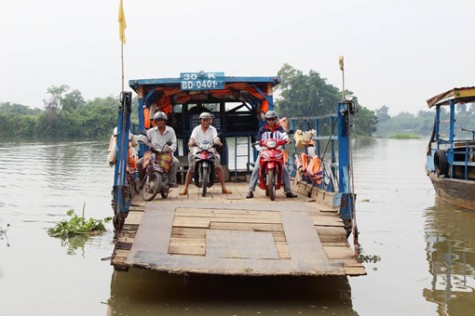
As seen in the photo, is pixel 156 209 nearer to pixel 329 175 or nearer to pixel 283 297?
pixel 283 297

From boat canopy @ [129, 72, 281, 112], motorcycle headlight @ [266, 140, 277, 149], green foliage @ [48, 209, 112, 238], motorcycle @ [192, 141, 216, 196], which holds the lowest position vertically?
green foliage @ [48, 209, 112, 238]

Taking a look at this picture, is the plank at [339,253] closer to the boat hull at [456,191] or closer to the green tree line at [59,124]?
the boat hull at [456,191]

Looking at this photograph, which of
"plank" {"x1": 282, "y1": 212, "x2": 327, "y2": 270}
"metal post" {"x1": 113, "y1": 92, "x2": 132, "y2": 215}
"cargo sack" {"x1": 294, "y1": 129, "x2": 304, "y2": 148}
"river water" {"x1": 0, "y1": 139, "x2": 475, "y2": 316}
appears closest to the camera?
"plank" {"x1": 282, "y1": 212, "x2": 327, "y2": 270}

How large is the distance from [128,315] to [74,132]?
170ft

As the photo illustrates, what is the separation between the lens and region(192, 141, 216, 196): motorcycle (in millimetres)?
8117

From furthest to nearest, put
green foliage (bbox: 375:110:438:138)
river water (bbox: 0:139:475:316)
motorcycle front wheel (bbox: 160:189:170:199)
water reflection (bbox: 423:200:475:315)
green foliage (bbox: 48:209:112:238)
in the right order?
green foliage (bbox: 375:110:438:138)
green foliage (bbox: 48:209:112:238)
motorcycle front wheel (bbox: 160:189:170:199)
water reflection (bbox: 423:200:475:315)
river water (bbox: 0:139:475:316)

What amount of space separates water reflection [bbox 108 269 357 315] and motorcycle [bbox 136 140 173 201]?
1123 mm

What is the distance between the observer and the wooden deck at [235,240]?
5488mm

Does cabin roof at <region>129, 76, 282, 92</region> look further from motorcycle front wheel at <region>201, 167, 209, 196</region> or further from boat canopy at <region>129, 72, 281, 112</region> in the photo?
motorcycle front wheel at <region>201, 167, 209, 196</region>

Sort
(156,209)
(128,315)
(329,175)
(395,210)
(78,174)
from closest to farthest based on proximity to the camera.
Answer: (128,315) → (156,209) → (329,175) → (395,210) → (78,174)

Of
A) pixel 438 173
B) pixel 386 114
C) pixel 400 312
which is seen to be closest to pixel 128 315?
pixel 400 312

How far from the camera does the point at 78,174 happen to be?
20234mm

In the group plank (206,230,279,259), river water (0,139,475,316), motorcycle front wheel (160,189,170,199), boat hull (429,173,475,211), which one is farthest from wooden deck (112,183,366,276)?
boat hull (429,173,475,211)

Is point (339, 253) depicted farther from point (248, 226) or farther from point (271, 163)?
Result: point (271, 163)
